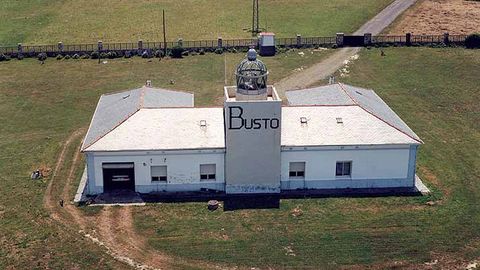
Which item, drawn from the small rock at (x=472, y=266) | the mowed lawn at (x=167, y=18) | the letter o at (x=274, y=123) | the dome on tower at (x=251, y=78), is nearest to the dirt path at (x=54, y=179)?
the dome on tower at (x=251, y=78)

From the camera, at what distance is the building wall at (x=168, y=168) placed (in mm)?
52969

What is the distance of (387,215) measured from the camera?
50.5 meters

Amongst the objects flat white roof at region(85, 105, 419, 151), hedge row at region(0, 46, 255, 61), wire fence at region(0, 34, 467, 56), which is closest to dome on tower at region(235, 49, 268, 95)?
flat white roof at region(85, 105, 419, 151)

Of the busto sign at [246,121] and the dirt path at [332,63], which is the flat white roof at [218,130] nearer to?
the busto sign at [246,121]

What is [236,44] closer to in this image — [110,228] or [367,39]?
[367,39]

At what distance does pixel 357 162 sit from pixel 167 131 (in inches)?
594

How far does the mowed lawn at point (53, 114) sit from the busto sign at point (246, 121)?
1383 cm

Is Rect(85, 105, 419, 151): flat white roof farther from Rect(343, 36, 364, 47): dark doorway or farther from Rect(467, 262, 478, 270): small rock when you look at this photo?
Rect(343, 36, 364, 47): dark doorway

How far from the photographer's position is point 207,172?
5391cm

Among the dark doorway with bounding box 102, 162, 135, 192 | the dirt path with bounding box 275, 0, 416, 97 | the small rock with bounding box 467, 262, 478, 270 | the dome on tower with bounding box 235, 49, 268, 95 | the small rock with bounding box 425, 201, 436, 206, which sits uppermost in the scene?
the dome on tower with bounding box 235, 49, 268, 95

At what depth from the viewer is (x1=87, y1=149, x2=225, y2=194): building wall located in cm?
5297

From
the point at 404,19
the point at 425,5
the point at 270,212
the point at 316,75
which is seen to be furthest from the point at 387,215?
the point at 425,5

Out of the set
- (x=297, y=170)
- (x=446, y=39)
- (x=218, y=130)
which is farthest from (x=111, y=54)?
(x=297, y=170)

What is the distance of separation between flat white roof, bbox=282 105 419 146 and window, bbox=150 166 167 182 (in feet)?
31.2
